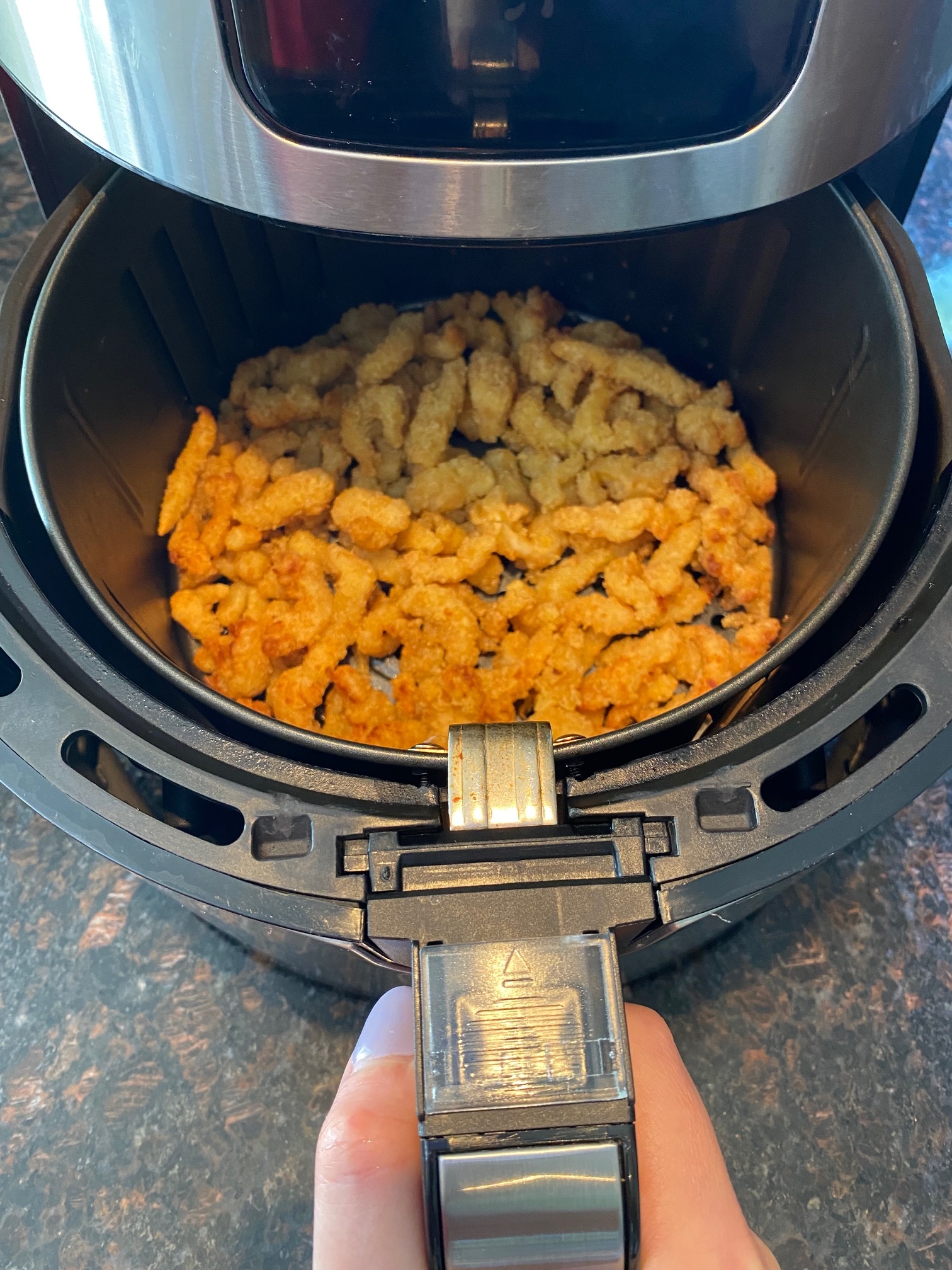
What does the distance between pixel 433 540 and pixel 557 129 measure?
0.33 metres

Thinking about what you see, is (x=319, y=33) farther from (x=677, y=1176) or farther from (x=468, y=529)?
(x=677, y=1176)

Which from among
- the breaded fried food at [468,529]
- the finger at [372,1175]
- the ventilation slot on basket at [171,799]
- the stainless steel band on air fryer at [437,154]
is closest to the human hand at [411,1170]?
the finger at [372,1175]

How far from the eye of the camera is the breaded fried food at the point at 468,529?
67 centimetres

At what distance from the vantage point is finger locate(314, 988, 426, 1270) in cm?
39

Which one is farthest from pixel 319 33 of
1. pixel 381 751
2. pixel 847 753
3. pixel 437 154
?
pixel 847 753

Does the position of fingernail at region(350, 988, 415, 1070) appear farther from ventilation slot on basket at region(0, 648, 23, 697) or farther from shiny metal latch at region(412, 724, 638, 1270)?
ventilation slot on basket at region(0, 648, 23, 697)

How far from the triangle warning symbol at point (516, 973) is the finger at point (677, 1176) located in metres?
0.08

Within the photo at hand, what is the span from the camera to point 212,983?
2.06ft

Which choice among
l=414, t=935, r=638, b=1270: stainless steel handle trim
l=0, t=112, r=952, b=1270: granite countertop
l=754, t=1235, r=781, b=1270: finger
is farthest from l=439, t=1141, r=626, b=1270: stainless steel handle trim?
l=0, t=112, r=952, b=1270: granite countertop

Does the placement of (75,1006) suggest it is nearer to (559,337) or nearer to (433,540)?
(433,540)

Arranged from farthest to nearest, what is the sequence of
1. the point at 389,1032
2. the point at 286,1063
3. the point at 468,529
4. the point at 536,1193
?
the point at 468,529
the point at 286,1063
the point at 389,1032
the point at 536,1193

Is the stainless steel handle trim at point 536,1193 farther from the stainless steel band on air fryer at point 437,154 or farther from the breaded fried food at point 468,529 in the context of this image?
the stainless steel band on air fryer at point 437,154

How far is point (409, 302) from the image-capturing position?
2.78 feet

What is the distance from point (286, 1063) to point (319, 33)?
0.61 meters
